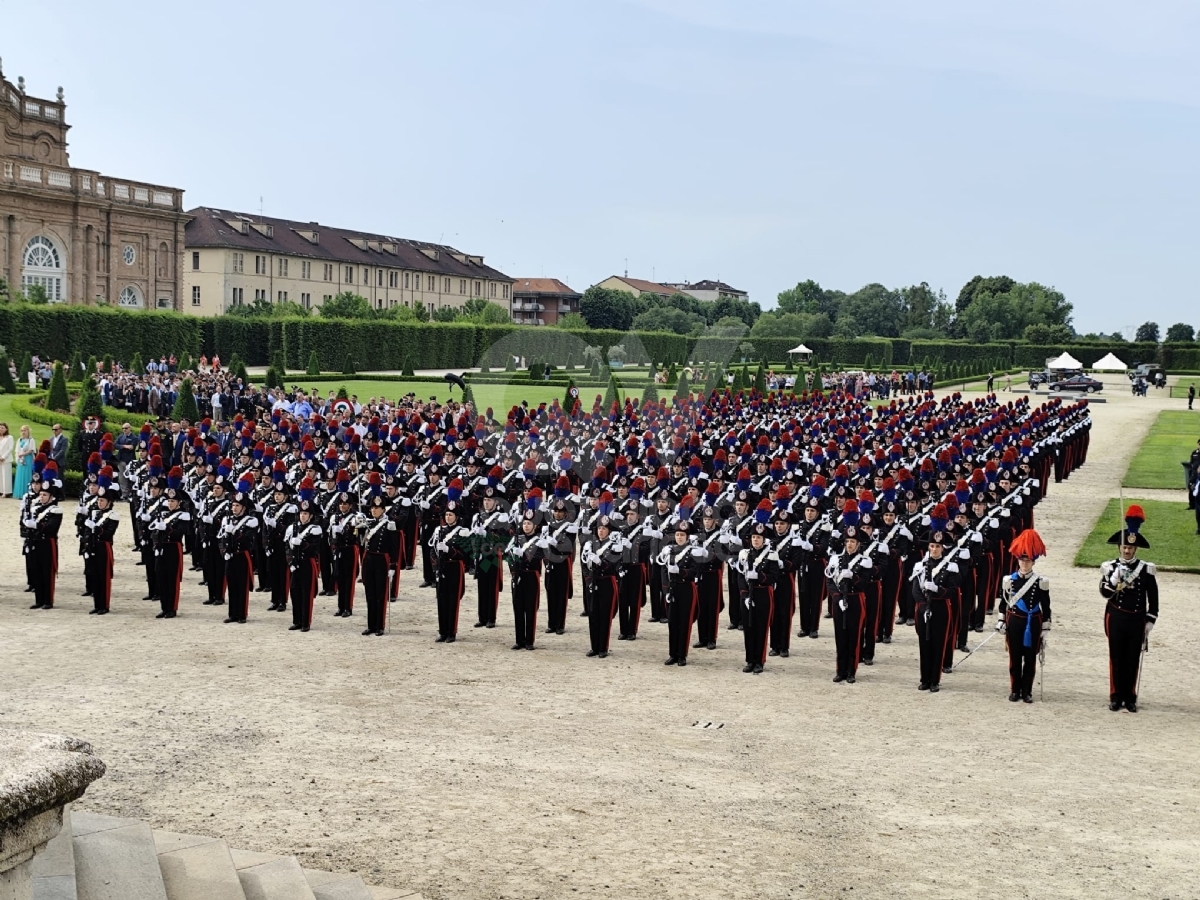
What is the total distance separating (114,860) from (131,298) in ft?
239

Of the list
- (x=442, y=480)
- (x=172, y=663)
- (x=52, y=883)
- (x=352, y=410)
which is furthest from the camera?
(x=352, y=410)

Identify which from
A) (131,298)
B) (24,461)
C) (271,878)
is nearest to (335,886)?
(271,878)

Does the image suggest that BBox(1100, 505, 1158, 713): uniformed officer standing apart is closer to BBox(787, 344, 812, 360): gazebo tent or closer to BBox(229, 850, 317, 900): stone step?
BBox(229, 850, 317, 900): stone step

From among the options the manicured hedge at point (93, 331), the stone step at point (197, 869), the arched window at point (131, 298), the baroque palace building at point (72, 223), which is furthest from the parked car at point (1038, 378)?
the stone step at point (197, 869)

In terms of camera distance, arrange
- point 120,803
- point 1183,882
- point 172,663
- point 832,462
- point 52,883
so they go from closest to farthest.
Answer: point 52,883
point 1183,882
point 120,803
point 172,663
point 832,462

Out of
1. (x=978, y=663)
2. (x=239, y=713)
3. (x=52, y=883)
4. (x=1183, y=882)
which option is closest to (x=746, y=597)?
(x=978, y=663)

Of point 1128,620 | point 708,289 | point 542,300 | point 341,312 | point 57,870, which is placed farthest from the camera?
point 708,289

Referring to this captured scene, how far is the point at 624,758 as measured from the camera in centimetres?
967

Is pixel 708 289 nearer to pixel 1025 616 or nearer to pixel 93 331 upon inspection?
pixel 93 331

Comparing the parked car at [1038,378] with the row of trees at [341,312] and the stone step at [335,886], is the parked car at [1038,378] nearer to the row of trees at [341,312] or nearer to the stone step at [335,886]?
the row of trees at [341,312]

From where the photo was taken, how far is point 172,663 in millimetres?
12602

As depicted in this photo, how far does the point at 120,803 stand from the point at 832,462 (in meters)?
15.4

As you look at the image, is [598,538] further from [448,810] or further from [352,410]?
[352,410]

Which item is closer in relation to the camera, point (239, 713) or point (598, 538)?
point (239, 713)
